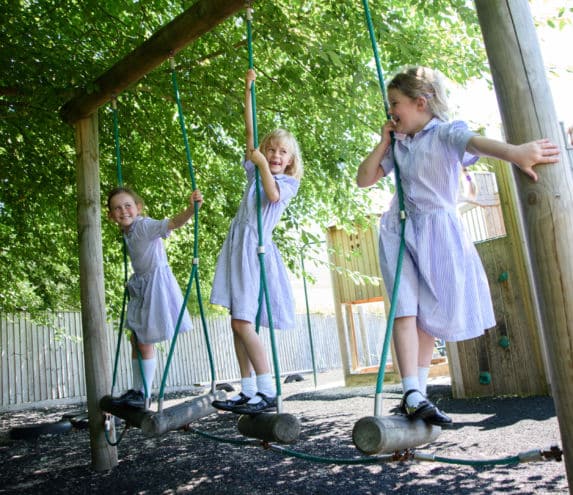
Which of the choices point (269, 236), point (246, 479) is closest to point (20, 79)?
point (269, 236)

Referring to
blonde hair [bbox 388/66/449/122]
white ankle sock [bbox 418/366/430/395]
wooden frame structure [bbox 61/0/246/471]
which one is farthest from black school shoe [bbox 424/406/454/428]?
wooden frame structure [bbox 61/0/246/471]

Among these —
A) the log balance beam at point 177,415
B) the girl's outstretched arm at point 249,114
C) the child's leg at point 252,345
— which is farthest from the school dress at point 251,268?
the log balance beam at point 177,415

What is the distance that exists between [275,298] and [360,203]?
4299mm

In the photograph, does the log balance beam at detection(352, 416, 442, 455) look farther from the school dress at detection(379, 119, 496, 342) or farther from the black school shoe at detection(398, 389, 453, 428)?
the school dress at detection(379, 119, 496, 342)

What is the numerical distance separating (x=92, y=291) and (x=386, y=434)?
12.1 feet

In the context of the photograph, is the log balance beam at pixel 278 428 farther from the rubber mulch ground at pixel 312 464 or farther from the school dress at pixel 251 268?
the school dress at pixel 251 268

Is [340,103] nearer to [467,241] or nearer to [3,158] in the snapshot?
[467,241]

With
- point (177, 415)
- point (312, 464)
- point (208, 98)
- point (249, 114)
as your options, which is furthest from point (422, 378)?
point (208, 98)

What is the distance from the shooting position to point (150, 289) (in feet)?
13.9

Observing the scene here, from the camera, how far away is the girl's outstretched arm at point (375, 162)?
2.58m

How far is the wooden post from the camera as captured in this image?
16.5 ft

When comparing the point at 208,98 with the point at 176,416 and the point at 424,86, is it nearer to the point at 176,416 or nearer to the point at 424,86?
the point at 176,416

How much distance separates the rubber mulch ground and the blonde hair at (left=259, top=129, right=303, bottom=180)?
59.9 inches

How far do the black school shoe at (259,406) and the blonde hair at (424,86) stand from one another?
1591 millimetres
